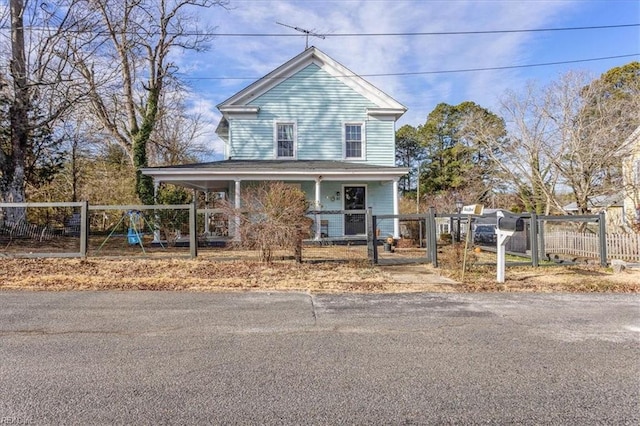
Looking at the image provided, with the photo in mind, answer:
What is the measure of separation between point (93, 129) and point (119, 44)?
7.60m

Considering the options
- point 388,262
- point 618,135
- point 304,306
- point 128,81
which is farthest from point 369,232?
point 128,81

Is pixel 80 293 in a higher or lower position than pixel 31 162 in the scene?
lower

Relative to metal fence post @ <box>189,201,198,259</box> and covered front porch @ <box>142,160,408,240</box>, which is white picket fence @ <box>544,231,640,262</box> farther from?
metal fence post @ <box>189,201,198,259</box>

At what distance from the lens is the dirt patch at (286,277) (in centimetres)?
766

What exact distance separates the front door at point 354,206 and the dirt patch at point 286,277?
23.0ft

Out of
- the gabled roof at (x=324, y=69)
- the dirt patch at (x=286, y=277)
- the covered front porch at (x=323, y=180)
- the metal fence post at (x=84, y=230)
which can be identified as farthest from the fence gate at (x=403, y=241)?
the metal fence post at (x=84, y=230)

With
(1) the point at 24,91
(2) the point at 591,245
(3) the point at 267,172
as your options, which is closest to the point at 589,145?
(2) the point at 591,245

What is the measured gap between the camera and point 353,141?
17938 millimetres

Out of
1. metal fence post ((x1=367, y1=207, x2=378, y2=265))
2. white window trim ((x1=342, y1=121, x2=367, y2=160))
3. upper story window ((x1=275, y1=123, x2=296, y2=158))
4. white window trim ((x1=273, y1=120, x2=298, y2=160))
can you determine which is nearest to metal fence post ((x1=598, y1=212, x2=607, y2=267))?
metal fence post ((x1=367, y1=207, x2=378, y2=265))

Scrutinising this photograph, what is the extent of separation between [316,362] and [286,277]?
192 inches

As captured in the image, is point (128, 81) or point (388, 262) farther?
point (128, 81)

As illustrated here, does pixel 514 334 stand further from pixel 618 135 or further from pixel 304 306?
pixel 618 135

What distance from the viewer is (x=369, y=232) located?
10523mm

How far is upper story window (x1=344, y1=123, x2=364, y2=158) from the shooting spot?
1791cm
